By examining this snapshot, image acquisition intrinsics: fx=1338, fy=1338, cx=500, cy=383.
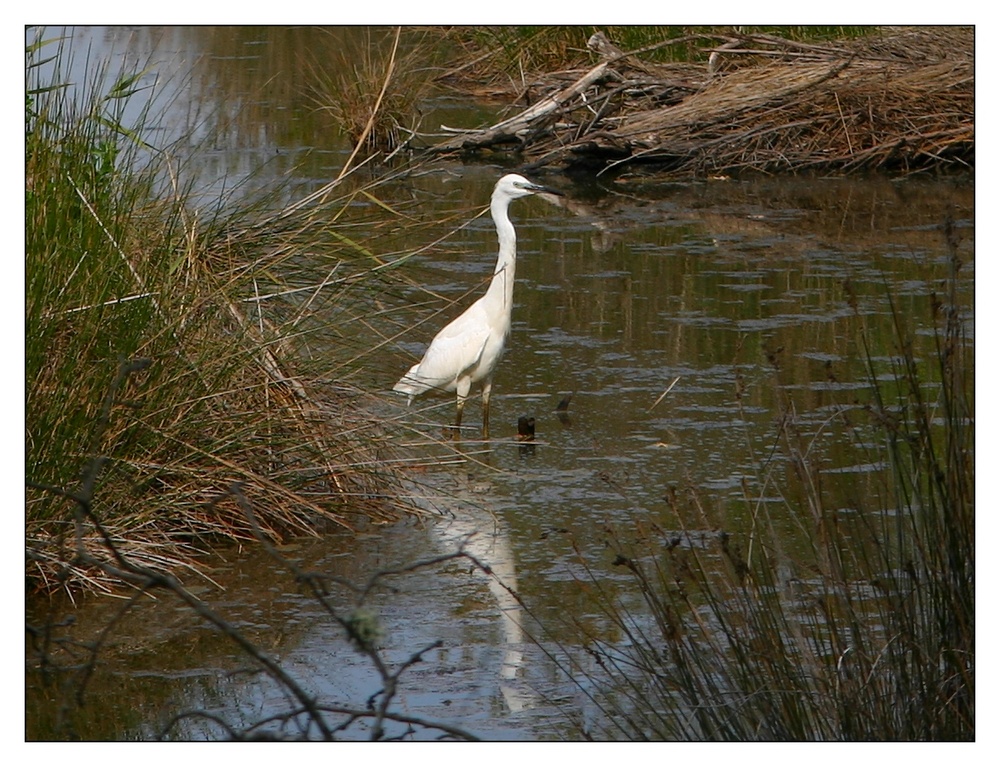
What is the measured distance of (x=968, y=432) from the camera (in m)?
2.77

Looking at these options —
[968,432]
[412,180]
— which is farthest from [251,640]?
[412,180]

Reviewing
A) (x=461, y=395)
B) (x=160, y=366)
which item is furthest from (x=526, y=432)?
(x=160, y=366)

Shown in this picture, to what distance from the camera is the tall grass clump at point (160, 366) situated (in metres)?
3.96

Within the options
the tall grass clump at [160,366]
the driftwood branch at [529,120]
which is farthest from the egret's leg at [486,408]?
the driftwood branch at [529,120]

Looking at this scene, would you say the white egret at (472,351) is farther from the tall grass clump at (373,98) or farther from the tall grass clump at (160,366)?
the tall grass clump at (373,98)

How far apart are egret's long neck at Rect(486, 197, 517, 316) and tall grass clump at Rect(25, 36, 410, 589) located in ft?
3.79

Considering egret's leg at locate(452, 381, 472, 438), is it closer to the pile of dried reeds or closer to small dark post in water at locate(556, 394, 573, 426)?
small dark post in water at locate(556, 394, 573, 426)

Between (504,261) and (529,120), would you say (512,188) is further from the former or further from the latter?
(529,120)

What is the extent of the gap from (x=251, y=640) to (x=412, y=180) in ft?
27.3

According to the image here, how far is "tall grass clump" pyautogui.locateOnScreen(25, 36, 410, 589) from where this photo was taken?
396 cm

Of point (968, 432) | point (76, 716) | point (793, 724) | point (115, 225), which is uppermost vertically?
point (115, 225)

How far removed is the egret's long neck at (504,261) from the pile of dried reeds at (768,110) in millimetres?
4879

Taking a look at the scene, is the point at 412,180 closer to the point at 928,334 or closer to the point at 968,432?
the point at 928,334

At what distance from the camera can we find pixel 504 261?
636cm
